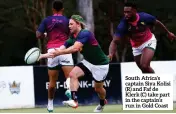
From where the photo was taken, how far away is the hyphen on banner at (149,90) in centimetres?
1040

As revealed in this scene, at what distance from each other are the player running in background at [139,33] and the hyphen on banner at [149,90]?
6.92 feet

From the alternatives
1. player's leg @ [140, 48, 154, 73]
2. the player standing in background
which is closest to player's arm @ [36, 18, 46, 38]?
the player standing in background

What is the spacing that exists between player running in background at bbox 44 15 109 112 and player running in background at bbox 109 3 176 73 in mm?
467

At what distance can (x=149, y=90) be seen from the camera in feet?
34.4

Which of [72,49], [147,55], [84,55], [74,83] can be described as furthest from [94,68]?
[147,55]

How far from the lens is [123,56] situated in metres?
37.5

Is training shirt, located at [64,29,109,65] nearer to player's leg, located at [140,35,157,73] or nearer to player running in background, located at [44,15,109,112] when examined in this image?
player running in background, located at [44,15,109,112]

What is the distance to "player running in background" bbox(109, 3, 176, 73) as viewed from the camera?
12.8m

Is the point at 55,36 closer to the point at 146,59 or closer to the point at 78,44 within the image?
the point at 78,44

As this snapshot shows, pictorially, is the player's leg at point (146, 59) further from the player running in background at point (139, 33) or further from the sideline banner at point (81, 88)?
the sideline banner at point (81, 88)

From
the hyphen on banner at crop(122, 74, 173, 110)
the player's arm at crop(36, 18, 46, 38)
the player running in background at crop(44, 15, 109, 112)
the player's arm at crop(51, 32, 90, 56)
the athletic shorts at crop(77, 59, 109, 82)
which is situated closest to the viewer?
the hyphen on banner at crop(122, 74, 173, 110)

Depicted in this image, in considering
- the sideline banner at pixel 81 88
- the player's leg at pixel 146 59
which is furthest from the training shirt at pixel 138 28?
the sideline banner at pixel 81 88

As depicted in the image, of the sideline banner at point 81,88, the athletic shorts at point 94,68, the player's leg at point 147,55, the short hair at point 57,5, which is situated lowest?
the sideline banner at point 81,88

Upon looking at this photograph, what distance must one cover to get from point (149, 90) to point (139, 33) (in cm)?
271
